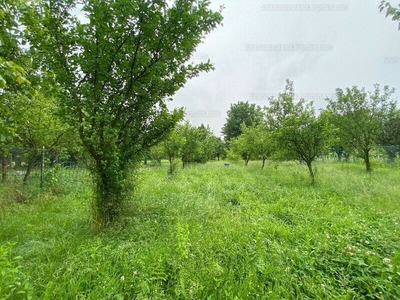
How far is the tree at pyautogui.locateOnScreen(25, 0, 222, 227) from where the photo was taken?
2785 mm

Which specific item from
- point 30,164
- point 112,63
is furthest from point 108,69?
point 30,164

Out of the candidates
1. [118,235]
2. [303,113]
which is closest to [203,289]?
[118,235]

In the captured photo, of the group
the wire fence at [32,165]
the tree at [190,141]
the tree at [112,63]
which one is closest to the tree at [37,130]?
the wire fence at [32,165]

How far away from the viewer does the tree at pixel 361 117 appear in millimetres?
10172

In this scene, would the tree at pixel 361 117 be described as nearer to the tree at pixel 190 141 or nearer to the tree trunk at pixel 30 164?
the tree at pixel 190 141

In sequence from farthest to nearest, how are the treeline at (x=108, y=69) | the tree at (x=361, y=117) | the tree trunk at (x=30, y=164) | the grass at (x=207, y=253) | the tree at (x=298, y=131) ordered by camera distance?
the tree at (x=361, y=117), the tree at (x=298, y=131), the tree trunk at (x=30, y=164), the treeline at (x=108, y=69), the grass at (x=207, y=253)

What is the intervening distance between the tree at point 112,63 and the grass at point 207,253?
0.82 metres

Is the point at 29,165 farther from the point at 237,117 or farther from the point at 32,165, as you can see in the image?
the point at 237,117

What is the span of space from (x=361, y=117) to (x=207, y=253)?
492 inches

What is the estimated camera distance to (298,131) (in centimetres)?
732

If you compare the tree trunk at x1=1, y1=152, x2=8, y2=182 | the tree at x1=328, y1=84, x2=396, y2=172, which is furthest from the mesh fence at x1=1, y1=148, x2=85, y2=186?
the tree at x1=328, y1=84, x2=396, y2=172

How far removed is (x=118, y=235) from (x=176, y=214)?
1246mm

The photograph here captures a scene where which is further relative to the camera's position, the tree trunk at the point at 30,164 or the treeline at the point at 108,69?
the tree trunk at the point at 30,164

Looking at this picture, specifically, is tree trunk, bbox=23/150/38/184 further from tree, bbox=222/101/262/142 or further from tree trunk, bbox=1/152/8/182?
tree, bbox=222/101/262/142
